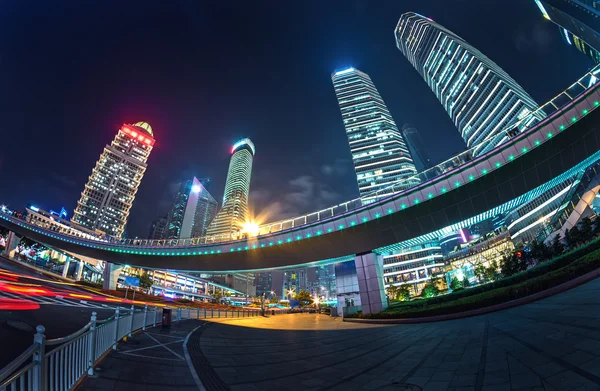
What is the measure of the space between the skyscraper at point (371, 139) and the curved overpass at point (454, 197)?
75.9 meters

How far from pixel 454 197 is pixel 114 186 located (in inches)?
7117

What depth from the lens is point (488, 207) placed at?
84.9 feet

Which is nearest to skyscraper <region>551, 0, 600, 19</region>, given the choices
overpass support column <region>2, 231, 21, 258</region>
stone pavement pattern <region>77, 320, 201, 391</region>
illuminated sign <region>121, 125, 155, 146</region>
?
stone pavement pattern <region>77, 320, 201, 391</region>

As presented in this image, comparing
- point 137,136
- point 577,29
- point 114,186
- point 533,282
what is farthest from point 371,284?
point 137,136

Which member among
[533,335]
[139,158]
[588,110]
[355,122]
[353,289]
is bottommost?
[533,335]

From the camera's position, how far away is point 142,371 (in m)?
7.02

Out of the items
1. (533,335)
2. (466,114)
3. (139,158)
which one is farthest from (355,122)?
(139,158)

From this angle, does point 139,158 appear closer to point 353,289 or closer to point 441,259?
point 353,289

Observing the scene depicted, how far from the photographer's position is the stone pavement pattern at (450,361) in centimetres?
564

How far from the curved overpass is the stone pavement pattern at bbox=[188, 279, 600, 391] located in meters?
14.0

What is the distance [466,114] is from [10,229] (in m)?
187

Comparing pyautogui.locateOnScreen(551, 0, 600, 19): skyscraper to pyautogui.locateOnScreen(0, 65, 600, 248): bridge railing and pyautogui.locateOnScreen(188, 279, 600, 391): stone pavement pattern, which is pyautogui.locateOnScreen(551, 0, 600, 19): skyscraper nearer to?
pyautogui.locateOnScreen(0, 65, 600, 248): bridge railing

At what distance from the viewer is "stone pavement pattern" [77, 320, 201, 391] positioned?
19.1ft

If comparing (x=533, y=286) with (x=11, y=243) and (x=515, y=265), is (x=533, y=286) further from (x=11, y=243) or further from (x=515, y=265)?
(x=11, y=243)
